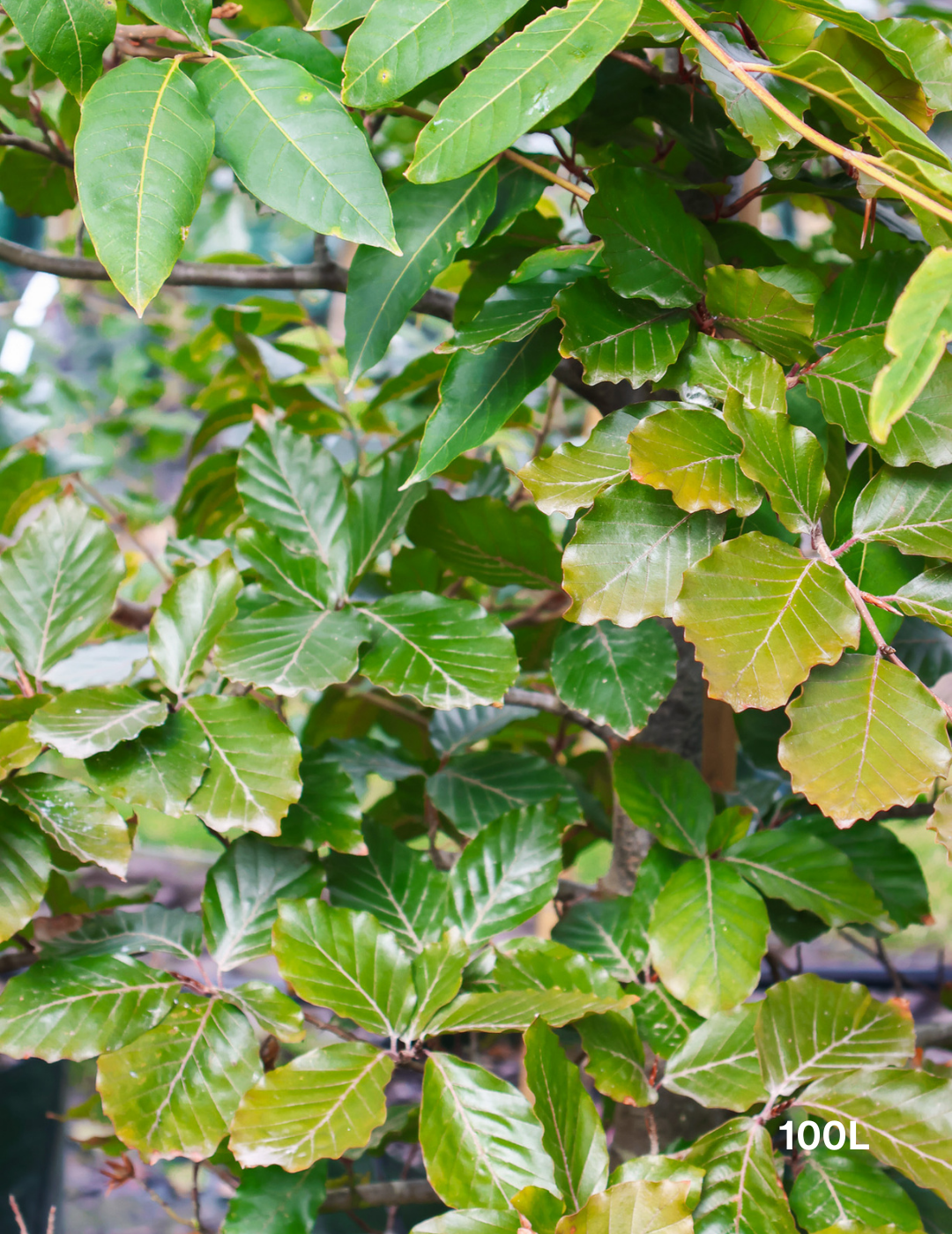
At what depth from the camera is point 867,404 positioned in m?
0.45

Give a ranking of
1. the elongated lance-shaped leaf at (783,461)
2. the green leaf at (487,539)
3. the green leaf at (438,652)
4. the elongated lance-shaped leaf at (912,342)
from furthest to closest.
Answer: the green leaf at (487,539) < the green leaf at (438,652) < the elongated lance-shaped leaf at (783,461) < the elongated lance-shaped leaf at (912,342)

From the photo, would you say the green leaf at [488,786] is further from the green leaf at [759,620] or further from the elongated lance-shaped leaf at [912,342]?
the elongated lance-shaped leaf at [912,342]

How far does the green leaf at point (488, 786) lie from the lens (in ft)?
2.25

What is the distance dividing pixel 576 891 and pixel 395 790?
0.20m

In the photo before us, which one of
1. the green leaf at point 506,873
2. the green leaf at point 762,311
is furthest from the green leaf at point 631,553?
the green leaf at point 506,873

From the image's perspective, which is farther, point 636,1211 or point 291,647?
point 291,647

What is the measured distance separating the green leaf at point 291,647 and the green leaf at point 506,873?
0.16 m

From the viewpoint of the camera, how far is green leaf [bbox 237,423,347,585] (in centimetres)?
67

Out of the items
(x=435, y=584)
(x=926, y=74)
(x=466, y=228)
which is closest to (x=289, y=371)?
(x=435, y=584)

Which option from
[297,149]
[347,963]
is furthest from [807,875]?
[297,149]

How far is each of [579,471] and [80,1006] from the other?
0.42m

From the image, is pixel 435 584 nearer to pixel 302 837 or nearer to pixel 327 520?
pixel 327 520

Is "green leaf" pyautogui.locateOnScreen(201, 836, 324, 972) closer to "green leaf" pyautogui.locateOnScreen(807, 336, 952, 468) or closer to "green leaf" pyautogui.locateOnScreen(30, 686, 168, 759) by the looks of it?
"green leaf" pyautogui.locateOnScreen(30, 686, 168, 759)

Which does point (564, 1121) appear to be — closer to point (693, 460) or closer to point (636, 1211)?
point (636, 1211)
